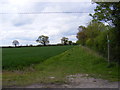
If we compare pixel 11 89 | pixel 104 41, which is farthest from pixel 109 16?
pixel 11 89

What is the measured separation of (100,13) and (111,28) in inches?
62.9

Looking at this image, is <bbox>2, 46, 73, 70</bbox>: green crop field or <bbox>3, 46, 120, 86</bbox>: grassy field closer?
<bbox>3, 46, 120, 86</bbox>: grassy field

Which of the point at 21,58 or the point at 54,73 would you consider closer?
the point at 54,73

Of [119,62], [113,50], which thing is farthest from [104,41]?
[119,62]

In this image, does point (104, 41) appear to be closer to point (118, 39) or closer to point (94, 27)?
point (118, 39)

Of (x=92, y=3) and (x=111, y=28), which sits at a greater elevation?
(x=92, y=3)

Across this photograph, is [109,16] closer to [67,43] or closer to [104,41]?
[104,41]

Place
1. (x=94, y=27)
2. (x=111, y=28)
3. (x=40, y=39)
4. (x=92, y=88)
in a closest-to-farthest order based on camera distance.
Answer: (x=92, y=88) < (x=111, y=28) < (x=94, y=27) < (x=40, y=39)

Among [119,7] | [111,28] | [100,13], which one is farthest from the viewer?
[111,28]

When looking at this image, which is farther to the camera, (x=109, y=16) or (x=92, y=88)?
(x=109, y=16)

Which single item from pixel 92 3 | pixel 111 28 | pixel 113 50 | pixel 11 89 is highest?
pixel 92 3

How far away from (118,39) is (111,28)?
95cm

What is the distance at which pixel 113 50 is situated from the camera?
1349 centimetres

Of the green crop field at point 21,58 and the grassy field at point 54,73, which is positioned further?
the green crop field at point 21,58
